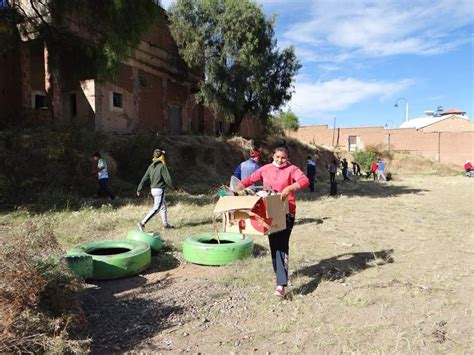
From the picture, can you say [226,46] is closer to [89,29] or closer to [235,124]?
[235,124]

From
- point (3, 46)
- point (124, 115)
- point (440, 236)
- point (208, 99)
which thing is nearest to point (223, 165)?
point (208, 99)

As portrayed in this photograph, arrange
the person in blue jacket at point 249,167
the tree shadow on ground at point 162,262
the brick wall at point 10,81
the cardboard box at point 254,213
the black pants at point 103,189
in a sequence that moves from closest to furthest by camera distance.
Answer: the cardboard box at point 254,213 < the tree shadow on ground at point 162,262 < the person in blue jacket at point 249,167 < the black pants at point 103,189 < the brick wall at point 10,81

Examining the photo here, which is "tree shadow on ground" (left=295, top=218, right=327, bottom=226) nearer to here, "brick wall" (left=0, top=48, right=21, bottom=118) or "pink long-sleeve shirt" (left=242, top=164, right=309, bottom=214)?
"pink long-sleeve shirt" (left=242, top=164, right=309, bottom=214)

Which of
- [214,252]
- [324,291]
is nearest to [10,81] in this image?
[214,252]

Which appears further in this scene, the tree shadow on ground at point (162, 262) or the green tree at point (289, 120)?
the green tree at point (289, 120)

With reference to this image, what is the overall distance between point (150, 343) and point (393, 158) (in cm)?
4390

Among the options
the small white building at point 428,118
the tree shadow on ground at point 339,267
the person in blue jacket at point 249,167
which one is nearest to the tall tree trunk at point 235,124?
the person in blue jacket at point 249,167

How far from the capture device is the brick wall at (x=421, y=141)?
46188mm

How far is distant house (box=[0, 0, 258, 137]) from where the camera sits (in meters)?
16.9

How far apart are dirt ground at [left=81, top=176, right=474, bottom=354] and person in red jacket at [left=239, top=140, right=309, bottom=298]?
34 cm

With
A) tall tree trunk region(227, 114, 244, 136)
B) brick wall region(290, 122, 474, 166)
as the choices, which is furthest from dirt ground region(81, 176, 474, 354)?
brick wall region(290, 122, 474, 166)

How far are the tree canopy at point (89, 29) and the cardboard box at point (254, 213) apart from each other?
8915 mm

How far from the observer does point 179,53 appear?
76.2 ft

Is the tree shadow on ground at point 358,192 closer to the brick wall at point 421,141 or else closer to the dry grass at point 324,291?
Answer: the dry grass at point 324,291
